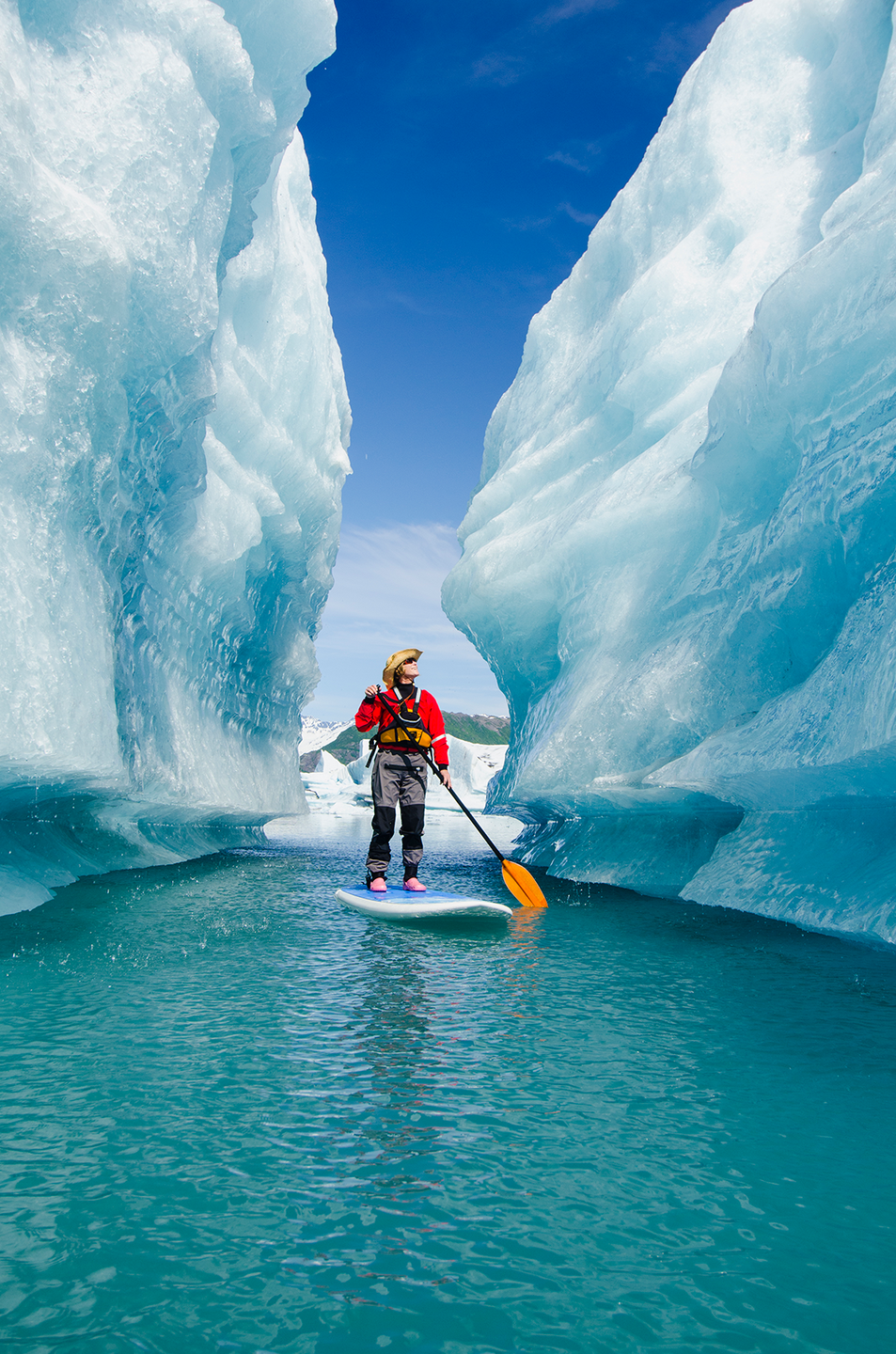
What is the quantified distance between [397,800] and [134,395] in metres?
4.56

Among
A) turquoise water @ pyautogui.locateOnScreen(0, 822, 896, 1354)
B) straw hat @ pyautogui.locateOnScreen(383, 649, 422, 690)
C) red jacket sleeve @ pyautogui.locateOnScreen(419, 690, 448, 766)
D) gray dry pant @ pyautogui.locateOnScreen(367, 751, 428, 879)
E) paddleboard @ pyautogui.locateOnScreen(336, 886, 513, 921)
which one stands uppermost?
straw hat @ pyautogui.locateOnScreen(383, 649, 422, 690)

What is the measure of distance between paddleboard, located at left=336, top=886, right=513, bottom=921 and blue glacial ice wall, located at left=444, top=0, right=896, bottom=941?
2146 millimetres

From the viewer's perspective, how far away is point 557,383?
15.8m

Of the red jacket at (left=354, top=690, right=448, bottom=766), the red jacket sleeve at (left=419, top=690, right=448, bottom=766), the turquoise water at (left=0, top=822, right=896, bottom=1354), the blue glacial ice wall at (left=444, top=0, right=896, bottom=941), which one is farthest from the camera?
the red jacket sleeve at (left=419, top=690, right=448, bottom=766)

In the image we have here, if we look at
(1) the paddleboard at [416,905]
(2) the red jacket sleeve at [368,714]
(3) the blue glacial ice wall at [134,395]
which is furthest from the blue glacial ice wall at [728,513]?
(3) the blue glacial ice wall at [134,395]

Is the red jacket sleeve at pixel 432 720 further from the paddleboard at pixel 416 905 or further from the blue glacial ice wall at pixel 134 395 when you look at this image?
the blue glacial ice wall at pixel 134 395

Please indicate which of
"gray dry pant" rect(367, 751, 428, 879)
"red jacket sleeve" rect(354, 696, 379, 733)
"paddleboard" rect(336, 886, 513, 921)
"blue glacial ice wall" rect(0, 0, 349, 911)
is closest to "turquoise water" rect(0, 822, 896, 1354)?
"paddleboard" rect(336, 886, 513, 921)

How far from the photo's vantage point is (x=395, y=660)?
8219 mm

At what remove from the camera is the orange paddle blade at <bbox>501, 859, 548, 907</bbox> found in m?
8.29

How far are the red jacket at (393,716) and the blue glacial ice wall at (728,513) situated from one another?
2.04 metres

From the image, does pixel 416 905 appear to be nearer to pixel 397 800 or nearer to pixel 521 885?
pixel 397 800

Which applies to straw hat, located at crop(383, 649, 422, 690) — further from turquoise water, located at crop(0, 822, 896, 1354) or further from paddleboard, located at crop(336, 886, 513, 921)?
turquoise water, located at crop(0, 822, 896, 1354)

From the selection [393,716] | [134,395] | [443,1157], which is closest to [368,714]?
[393,716]

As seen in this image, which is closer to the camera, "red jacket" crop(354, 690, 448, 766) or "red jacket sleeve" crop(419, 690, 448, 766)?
"red jacket" crop(354, 690, 448, 766)
